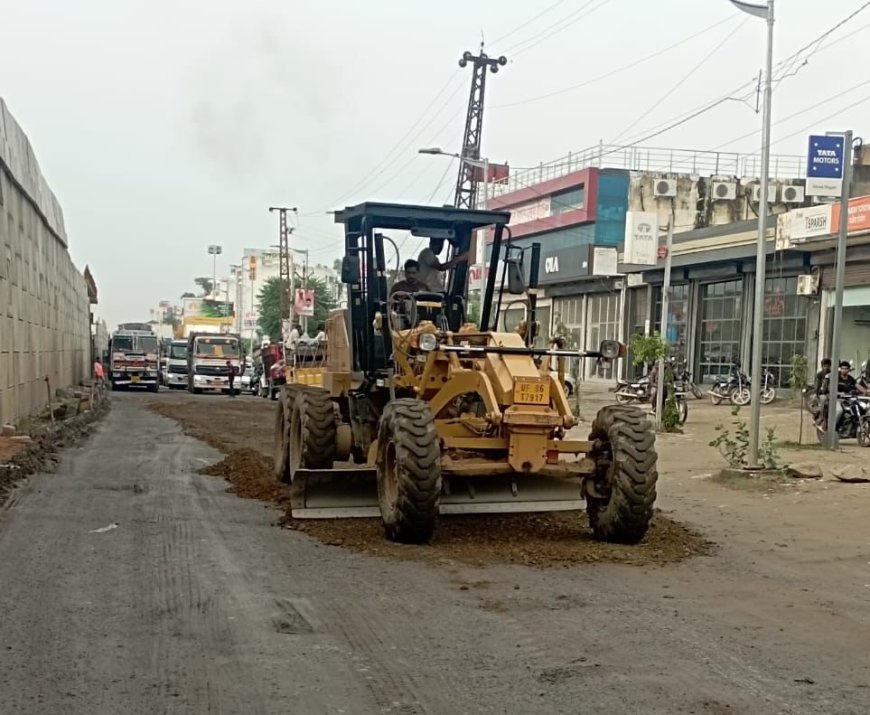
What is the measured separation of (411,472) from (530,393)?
1259 millimetres

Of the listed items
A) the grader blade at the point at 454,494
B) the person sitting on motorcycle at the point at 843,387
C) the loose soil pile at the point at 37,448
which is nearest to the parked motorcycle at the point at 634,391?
the person sitting on motorcycle at the point at 843,387

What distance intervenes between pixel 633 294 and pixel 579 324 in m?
5.14

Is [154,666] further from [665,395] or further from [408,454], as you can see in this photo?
[665,395]

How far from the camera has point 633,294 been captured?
131ft

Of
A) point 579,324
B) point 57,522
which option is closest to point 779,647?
point 57,522

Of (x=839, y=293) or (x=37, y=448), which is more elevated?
(x=839, y=293)

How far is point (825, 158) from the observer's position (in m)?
15.1

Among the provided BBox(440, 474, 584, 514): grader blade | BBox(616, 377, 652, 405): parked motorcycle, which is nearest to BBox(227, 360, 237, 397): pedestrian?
BBox(616, 377, 652, 405): parked motorcycle

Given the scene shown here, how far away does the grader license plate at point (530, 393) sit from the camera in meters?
8.36

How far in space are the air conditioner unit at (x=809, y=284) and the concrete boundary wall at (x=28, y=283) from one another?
20.5 meters

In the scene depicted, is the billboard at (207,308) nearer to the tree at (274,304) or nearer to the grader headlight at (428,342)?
the tree at (274,304)

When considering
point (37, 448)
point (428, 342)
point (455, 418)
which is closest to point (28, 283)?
point (37, 448)

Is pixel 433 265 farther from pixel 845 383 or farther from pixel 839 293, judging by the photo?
pixel 845 383

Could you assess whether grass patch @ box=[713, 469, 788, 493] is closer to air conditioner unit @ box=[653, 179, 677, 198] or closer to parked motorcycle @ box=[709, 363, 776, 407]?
parked motorcycle @ box=[709, 363, 776, 407]
